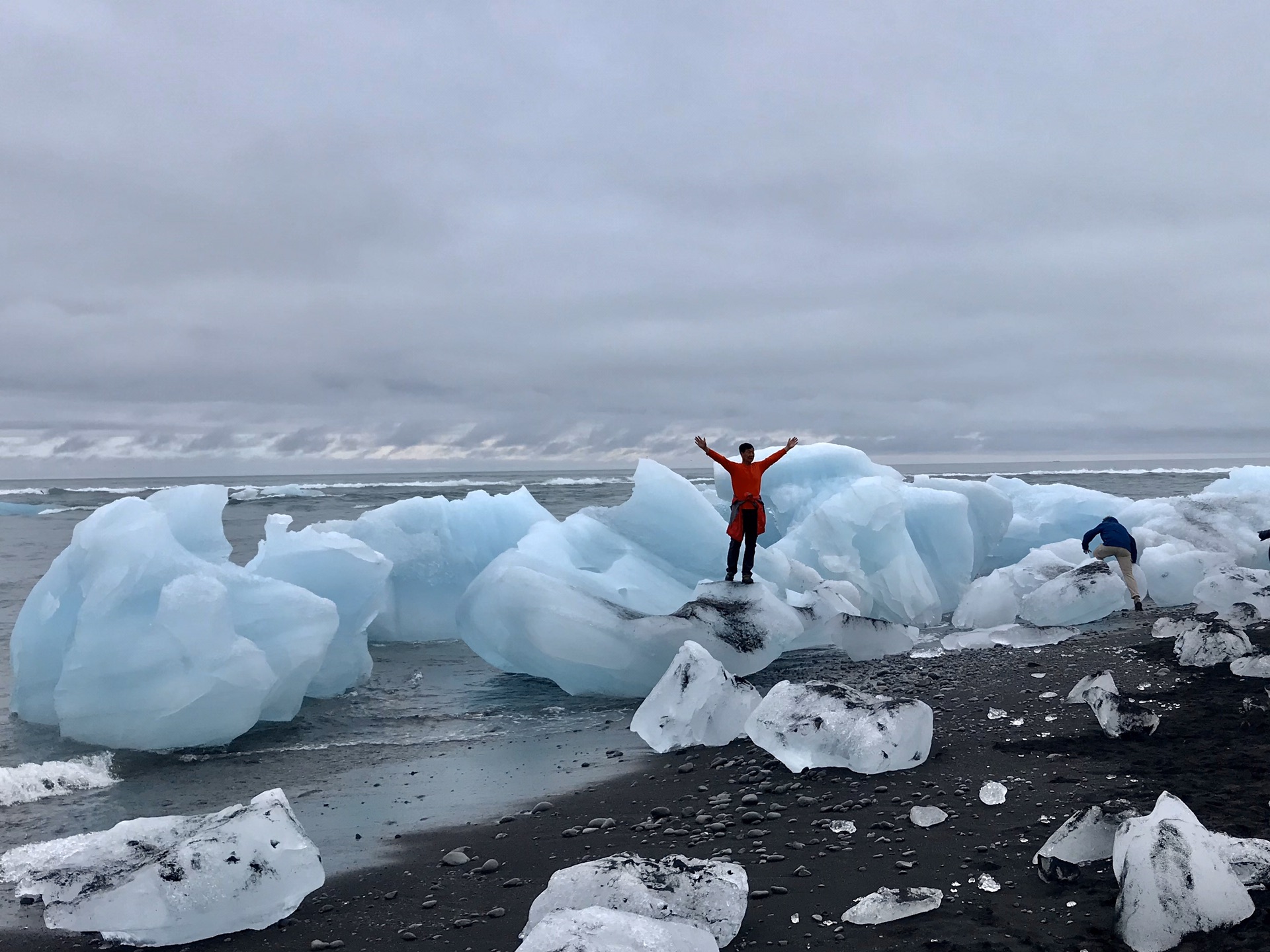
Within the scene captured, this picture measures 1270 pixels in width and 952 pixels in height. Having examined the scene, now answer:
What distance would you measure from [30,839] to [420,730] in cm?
292

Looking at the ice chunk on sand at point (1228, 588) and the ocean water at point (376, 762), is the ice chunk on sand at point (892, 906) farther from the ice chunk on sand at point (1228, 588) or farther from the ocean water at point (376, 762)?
the ice chunk on sand at point (1228, 588)

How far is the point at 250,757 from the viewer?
6973 mm

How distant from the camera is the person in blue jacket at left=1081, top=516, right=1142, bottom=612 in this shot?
12312 mm

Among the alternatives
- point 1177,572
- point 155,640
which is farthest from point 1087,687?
point 1177,572

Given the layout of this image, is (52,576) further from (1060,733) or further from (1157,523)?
(1157,523)

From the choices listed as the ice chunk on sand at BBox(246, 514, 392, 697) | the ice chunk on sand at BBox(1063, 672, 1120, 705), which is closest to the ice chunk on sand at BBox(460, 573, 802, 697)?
the ice chunk on sand at BBox(246, 514, 392, 697)

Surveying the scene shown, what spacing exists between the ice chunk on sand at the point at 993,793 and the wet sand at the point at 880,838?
0.05 metres

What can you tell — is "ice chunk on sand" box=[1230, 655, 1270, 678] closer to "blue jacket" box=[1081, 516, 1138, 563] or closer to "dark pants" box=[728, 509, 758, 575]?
"dark pants" box=[728, 509, 758, 575]

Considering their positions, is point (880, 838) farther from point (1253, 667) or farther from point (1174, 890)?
point (1253, 667)

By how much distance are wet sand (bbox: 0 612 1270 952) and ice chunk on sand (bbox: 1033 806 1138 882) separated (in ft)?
0.19

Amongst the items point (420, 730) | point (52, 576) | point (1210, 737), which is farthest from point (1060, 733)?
point (52, 576)

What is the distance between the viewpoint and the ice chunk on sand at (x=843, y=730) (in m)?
5.12

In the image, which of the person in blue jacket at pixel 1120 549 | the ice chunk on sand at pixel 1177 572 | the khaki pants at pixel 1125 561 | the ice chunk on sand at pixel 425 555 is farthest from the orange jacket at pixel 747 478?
the ice chunk on sand at pixel 1177 572

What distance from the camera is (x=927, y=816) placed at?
4.22 meters
